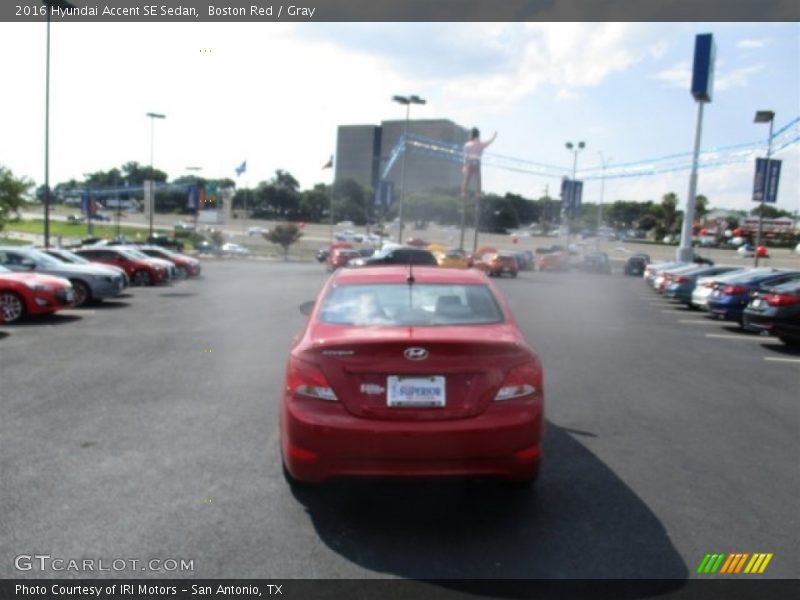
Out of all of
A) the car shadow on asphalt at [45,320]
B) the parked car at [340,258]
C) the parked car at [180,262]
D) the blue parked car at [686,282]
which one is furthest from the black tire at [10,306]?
the parked car at [340,258]

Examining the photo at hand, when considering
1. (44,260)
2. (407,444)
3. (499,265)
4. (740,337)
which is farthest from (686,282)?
(407,444)

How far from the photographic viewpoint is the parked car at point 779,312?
12141 millimetres

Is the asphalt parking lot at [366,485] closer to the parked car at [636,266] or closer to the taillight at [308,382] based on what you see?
the taillight at [308,382]

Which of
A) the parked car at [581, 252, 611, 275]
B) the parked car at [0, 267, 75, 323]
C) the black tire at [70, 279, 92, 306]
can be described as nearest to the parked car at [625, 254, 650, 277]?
the parked car at [581, 252, 611, 275]

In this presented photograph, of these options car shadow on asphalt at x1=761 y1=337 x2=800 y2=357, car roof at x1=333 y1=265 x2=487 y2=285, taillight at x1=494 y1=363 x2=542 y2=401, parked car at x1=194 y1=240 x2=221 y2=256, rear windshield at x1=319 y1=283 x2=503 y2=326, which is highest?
car roof at x1=333 y1=265 x2=487 y2=285

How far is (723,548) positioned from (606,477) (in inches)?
48.1

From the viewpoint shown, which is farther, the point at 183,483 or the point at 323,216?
the point at 323,216

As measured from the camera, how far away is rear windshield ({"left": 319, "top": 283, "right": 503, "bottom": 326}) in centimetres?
488

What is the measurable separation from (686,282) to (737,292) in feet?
18.8

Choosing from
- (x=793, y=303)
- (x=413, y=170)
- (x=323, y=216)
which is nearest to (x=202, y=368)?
(x=793, y=303)

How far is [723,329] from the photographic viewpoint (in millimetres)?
15797

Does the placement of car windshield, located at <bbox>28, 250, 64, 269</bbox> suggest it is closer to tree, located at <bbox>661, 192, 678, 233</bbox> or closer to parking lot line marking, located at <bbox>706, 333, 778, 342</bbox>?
parking lot line marking, located at <bbox>706, 333, 778, 342</bbox>

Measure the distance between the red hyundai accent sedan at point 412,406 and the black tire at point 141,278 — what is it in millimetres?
21419

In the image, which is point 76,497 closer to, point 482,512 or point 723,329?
point 482,512
